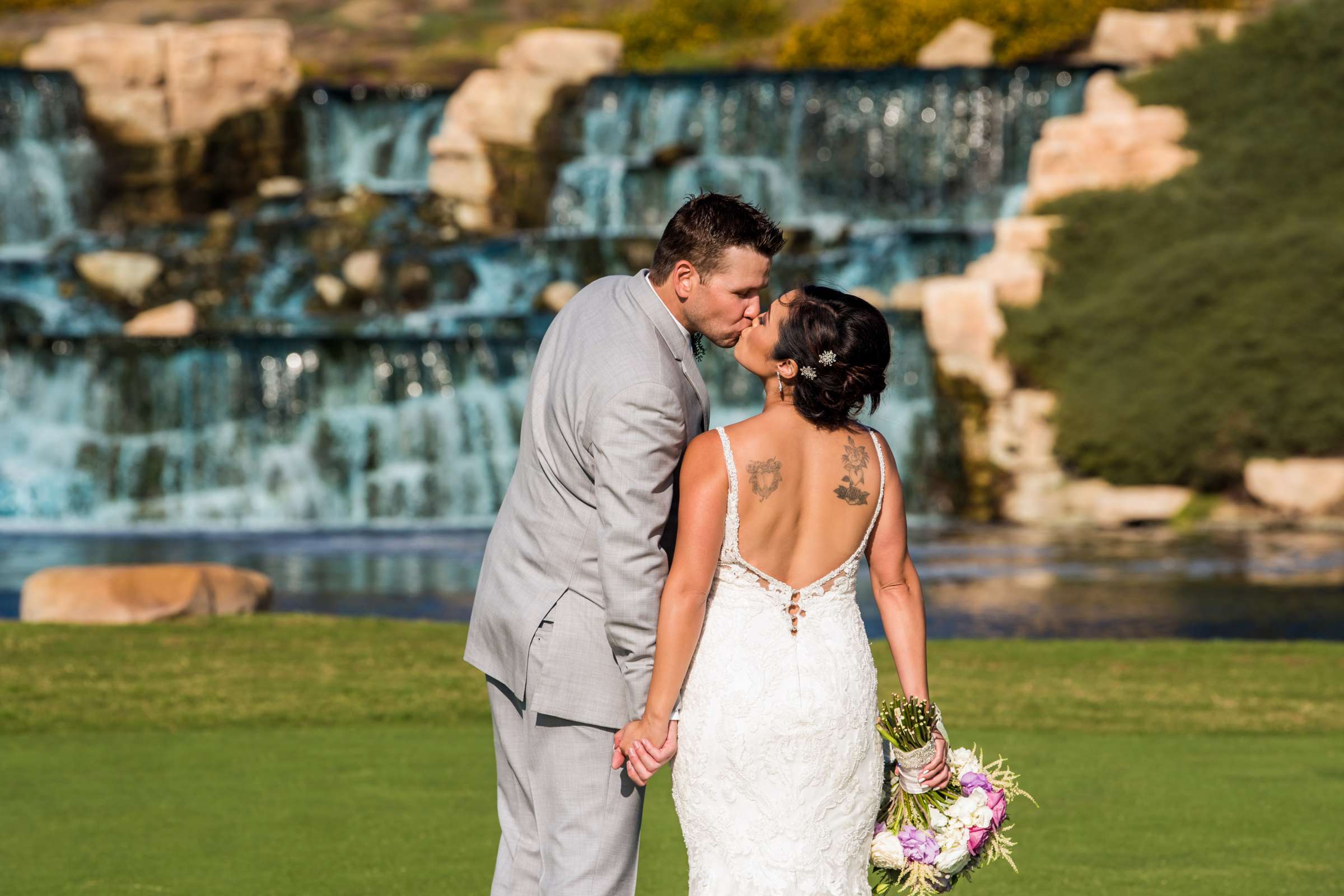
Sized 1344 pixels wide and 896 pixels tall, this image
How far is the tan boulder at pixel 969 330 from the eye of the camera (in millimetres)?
21266

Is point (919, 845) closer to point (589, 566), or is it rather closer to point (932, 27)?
point (589, 566)

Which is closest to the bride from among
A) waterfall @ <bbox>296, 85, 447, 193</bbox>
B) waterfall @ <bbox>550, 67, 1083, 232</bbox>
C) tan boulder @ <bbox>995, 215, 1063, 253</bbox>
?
tan boulder @ <bbox>995, 215, 1063, 253</bbox>

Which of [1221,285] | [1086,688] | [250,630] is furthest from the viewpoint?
[1221,285]

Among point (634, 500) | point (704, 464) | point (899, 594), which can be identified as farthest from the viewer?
point (899, 594)

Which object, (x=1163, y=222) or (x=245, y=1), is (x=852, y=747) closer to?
(x=1163, y=222)

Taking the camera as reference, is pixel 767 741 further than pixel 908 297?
No

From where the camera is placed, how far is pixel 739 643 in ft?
12.6

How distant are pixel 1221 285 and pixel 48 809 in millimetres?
17386

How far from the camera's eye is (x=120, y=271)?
86.0 ft

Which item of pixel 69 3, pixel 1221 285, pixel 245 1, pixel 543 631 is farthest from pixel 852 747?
pixel 245 1

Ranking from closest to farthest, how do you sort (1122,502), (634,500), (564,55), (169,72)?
1. (634,500)
2. (1122,502)
3. (564,55)
4. (169,72)

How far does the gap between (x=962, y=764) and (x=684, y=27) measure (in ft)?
166

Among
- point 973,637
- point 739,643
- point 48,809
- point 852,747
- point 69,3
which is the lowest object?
point 973,637

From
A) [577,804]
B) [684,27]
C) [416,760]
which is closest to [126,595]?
[416,760]
